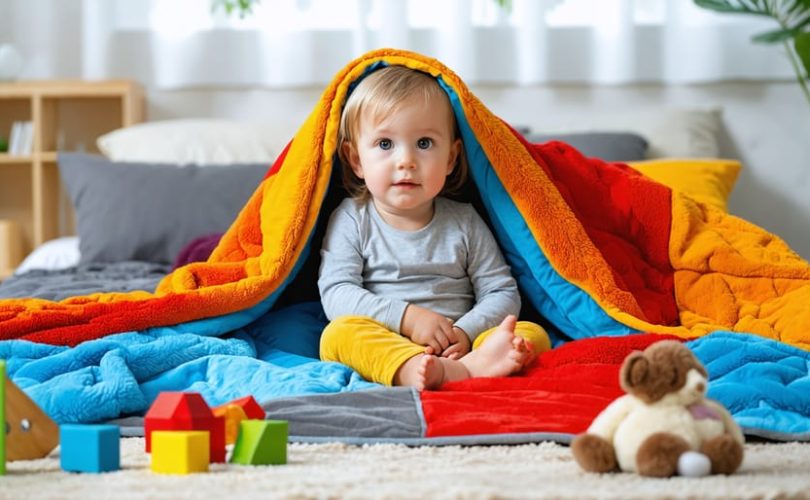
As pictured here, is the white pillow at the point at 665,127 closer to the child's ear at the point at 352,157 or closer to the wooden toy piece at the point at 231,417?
the child's ear at the point at 352,157

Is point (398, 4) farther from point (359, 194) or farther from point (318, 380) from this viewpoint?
point (318, 380)

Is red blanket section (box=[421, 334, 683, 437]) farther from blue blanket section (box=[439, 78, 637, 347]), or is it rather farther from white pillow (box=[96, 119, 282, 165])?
white pillow (box=[96, 119, 282, 165])

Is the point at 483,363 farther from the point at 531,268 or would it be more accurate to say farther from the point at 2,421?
the point at 2,421

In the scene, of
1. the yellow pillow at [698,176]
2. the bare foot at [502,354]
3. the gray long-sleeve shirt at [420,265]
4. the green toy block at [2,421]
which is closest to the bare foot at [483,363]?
the bare foot at [502,354]

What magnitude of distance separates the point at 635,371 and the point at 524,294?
0.92 meters

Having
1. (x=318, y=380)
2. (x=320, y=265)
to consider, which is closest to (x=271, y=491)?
(x=318, y=380)

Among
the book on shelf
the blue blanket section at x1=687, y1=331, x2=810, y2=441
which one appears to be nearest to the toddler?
the blue blanket section at x1=687, y1=331, x2=810, y2=441

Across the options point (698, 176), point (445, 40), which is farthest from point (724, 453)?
point (445, 40)

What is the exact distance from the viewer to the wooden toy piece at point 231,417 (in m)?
1.26

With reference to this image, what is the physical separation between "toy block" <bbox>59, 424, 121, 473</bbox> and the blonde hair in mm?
887

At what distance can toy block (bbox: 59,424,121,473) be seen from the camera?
3.70ft

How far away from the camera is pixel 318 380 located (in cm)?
156

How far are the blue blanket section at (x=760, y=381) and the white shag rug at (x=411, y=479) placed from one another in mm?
92

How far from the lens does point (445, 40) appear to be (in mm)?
3496
